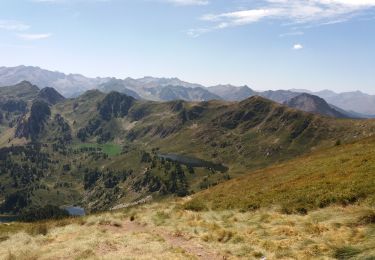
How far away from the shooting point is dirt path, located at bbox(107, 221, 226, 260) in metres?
23.7

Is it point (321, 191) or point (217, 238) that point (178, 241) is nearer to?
point (217, 238)

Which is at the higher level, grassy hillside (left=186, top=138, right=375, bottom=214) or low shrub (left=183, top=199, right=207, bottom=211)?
grassy hillside (left=186, top=138, right=375, bottom=214)

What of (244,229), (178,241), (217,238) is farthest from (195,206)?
(217,238)

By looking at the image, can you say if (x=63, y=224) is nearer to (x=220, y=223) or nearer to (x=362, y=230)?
(x=220, y=223)

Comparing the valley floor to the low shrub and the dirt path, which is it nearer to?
the dirt path

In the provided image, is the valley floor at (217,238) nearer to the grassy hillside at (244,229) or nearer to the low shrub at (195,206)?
the grassy hillside at (244,229)

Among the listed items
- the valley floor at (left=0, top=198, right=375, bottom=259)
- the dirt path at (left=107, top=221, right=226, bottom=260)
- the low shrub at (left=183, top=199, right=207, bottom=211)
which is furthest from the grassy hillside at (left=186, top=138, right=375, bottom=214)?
the dirt path at (left=107, top=221, right=226, bottom=260)

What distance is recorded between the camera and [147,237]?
28.7 m

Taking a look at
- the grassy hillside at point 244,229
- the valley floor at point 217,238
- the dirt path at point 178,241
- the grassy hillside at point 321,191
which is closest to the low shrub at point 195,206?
the grassy hillside at point 321,191

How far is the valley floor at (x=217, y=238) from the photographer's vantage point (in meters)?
22.4

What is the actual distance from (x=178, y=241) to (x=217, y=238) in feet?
9.80

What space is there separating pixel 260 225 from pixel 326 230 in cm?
582

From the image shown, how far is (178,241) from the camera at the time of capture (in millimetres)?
28141

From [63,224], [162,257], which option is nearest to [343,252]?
[162,257]
